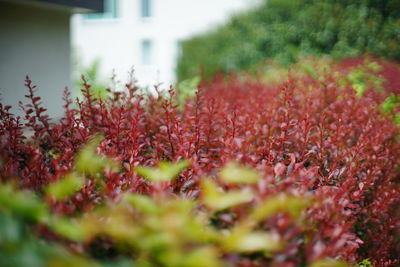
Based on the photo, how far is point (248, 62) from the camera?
559 inches

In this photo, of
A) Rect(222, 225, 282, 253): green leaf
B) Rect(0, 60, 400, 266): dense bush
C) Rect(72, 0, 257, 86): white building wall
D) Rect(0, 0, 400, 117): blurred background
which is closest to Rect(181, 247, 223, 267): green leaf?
Rect(0, 60, 400, 266): dense bush

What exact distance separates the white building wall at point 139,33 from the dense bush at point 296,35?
6213 mm

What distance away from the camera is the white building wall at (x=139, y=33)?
21.7m

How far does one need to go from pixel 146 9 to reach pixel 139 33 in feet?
4.39

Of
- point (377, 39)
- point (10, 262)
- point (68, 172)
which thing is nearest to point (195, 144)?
point (68, 172)

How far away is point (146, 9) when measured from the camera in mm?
22922

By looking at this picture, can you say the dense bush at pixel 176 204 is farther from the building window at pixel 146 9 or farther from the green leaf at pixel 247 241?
the building window at pixel 146 9

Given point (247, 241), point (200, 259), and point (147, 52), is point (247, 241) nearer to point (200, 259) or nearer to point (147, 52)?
point (200, 259)

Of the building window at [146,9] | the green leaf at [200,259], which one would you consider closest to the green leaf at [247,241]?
the green leaf at [200,259]

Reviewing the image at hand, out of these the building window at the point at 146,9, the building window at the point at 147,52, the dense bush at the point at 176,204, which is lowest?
the building window at the point at 147,52

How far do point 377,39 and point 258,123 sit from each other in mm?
10986

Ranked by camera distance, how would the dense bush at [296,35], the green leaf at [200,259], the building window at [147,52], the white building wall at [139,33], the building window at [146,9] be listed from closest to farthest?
the green leaf at [200,259], the dense bush at [296,35], the white building wall at [139,33], the building window at [146,9], the building window at [147,52]

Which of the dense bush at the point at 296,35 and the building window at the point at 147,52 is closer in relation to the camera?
the dense bush at the point at 296,35

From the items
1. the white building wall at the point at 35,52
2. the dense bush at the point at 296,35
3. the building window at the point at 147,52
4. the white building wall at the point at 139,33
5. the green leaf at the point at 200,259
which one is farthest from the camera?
the building window at the point at 147,52
